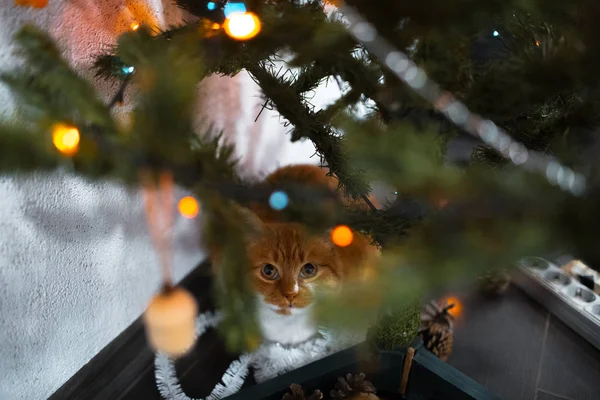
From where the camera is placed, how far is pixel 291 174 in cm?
86

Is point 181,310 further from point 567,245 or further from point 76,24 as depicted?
point 567,245

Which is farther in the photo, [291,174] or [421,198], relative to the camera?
[291,174]

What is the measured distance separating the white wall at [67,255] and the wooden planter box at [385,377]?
323mm

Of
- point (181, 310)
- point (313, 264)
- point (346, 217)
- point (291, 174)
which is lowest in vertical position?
point (181, 310)

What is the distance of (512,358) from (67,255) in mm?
915

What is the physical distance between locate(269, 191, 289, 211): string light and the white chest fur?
0.49 m

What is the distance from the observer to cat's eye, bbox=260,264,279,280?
0.79 meters

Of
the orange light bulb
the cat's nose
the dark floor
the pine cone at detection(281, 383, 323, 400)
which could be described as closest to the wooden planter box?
the pine cone at detection(281, 383, 323, 400)

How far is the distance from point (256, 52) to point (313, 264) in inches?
17.6

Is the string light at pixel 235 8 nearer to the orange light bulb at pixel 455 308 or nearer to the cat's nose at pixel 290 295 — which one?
the cat's nose at pixel 290 295

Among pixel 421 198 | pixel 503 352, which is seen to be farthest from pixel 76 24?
pixel 503 352

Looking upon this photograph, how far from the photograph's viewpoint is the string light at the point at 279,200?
0.97 ft

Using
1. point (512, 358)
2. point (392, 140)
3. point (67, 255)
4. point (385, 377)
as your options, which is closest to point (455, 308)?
point (512, 358)

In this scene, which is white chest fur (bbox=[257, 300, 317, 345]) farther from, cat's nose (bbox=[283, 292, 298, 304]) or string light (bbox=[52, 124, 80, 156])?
string light (bbox=[52, 124, 80, 156])
